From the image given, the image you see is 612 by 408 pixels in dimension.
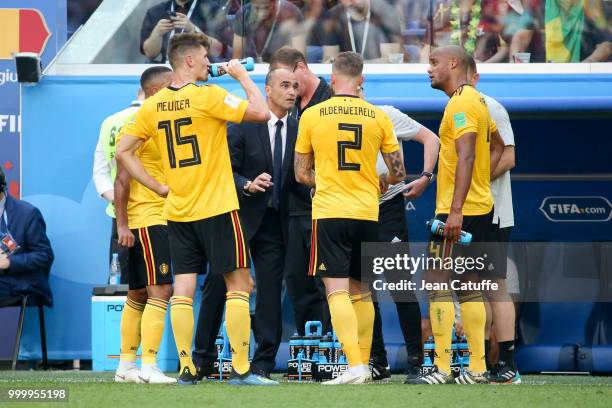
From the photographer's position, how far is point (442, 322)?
6930 millimetres

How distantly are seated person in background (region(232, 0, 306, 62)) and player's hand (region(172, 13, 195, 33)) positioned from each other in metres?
0.35

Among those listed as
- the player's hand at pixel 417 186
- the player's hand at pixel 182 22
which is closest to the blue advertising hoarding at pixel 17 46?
the player's hand at pixel 182 22

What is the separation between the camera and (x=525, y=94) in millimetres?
9180

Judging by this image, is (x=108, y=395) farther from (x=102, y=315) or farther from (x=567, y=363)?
(x=567, y=363)

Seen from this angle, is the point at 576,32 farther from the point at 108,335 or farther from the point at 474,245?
the point at 108,335

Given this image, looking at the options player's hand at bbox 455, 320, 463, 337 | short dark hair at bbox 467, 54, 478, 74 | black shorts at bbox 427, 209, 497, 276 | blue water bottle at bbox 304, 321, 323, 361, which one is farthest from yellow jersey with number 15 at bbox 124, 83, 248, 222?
player's hand at bbox 455, 320, 463, 337

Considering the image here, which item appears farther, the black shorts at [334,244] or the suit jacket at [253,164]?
the suit jacket at [253,164]

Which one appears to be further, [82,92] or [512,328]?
[82,92]

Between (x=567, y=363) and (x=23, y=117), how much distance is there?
14.5ft

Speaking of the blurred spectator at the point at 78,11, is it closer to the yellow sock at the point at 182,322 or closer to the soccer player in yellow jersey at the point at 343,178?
the soccer player in yellow jersey at the point at 343,178

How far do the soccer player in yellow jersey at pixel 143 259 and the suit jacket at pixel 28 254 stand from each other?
232 centimetres

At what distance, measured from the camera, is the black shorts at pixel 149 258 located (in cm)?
698

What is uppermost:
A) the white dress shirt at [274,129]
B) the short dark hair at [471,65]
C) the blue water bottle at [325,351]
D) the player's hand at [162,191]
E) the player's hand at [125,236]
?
the short dark hair at [471,65]

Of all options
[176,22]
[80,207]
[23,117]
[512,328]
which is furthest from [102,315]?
[512,328]
